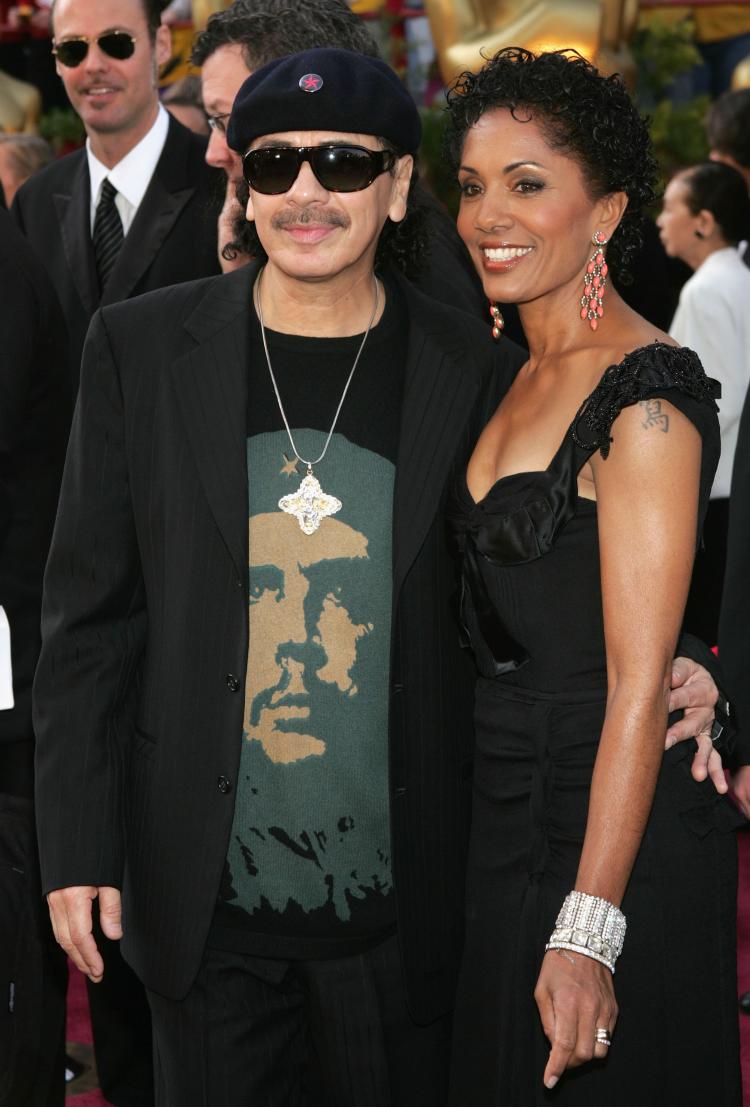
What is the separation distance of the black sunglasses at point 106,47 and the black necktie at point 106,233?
14.4 inches

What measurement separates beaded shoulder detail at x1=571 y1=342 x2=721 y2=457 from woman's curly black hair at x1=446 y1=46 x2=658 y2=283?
0.37 m

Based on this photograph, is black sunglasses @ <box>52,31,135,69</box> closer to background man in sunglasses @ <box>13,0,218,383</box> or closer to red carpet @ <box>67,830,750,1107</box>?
background man in sunglasses @ <box>13,0,218,383</box>

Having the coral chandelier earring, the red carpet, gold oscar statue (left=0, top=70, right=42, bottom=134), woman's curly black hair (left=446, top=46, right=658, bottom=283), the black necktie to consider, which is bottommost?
the red carpet

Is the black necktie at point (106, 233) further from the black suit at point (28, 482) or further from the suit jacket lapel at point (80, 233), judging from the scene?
the black suit at point (28, 482)

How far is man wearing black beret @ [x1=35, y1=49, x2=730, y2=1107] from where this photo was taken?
2.29 metres

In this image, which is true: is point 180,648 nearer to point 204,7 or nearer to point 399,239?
point 399,239

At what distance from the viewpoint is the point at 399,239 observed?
2713mm

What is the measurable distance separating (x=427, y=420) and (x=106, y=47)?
2.37 meters

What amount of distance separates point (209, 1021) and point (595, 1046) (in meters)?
0.65

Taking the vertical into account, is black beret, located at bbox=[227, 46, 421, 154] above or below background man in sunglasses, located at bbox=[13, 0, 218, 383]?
below

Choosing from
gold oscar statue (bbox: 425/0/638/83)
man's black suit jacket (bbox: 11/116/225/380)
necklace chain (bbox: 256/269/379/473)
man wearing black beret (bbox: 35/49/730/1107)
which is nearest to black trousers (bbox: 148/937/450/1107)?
man wearing black beret (bbox: 35/49/730/1107)

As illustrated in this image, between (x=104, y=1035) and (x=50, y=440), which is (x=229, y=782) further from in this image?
(x=104, y=1035)

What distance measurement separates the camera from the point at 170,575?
91.0 inches

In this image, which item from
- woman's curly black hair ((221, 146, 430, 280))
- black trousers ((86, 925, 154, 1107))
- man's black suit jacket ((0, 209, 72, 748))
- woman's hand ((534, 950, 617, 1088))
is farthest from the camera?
black trousers ((86, 925, 154, 1107))
